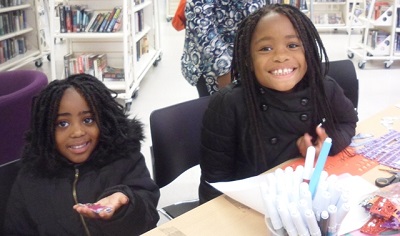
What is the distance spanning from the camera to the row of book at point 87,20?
3588 mm

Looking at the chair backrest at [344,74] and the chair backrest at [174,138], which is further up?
the chair backrest at [344,74]

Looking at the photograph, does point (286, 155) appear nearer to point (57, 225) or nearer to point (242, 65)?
point (242, 65)

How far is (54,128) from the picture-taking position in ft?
3.87

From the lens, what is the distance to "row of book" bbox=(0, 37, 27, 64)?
5.00 m

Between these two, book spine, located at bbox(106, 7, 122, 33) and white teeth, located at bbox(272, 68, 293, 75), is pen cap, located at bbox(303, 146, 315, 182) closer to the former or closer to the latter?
white teeth, located at bbox(272, 68, 293, 75)

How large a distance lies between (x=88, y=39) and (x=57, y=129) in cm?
288

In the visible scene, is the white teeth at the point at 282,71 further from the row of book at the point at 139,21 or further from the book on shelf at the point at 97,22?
the row of book at the point at 139,21

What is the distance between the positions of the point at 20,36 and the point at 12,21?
1.26ft

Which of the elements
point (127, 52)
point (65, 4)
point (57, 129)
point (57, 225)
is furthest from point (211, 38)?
point (65, 4)

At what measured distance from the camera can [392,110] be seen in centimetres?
155

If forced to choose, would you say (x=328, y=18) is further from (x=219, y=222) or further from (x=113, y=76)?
(x=219, y=222)

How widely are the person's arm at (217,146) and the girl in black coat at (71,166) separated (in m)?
0.16

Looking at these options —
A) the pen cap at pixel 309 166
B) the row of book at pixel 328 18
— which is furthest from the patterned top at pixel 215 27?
the row of book at pixel 328 18

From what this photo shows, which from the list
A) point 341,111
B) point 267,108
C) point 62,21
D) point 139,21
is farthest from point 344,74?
point 139,21
